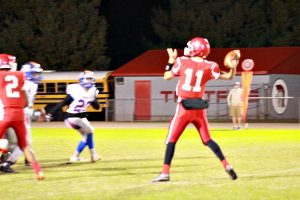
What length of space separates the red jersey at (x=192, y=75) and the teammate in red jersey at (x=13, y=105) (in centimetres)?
261

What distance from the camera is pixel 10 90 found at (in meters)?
12.7

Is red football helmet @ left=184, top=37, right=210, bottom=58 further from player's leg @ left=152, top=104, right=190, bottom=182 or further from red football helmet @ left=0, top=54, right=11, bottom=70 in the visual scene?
red football helmet @ left=0, top=54, right=11, bottom=70

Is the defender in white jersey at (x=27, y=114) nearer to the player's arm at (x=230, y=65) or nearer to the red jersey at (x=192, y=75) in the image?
the red jersey at (x=192, y=75)

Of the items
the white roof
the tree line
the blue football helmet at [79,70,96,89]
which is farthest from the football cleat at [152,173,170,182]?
the tree line

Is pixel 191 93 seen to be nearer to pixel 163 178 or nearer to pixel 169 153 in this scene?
pixel 169 153

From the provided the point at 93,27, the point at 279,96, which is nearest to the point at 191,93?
Answer: the point at 279,96

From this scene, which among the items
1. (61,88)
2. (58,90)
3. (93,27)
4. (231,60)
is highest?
(93,27)

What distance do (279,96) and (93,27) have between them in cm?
1539

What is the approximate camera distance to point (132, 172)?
46.4ft

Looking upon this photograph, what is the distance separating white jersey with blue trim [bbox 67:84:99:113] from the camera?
1623cm

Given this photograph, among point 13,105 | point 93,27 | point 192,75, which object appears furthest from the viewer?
point 93,27

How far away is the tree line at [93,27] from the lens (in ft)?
162

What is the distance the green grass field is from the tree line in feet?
92.9

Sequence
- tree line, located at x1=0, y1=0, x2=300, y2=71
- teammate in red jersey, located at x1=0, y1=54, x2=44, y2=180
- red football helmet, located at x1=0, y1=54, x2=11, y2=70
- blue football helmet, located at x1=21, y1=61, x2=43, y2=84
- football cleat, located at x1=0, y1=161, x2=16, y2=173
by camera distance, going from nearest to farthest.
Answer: teammate in red jersey, located at x1=0, y1=54, x2=44, y2=180 → red football helmet, located at x1=0, y1=54, x2=11, y2=70 → football cleat, located at x1=0, y1=161, x2=16, y2=173 → blue football helmet, located at x1=21, y1=61, x2=43, y2=84 → tree line, located at x1=0, y1=0, x2=300, y2=71
